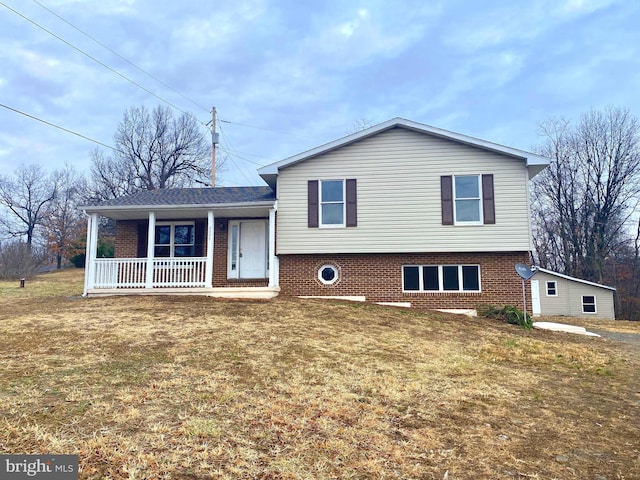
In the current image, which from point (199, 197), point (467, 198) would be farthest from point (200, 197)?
point (467, 198)

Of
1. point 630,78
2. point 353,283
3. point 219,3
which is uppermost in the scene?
point 630,78

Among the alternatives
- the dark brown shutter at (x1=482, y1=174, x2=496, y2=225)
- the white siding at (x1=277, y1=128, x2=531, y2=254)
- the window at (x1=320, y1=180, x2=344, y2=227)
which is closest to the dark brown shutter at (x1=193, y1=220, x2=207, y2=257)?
the white siding at (x1=277, y1=128, x2=531, y2=254)

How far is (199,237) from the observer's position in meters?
14.6

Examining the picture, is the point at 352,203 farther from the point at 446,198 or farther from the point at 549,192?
the point at 549,192

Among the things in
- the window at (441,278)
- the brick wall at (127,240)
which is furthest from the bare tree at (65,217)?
the window at (441,278)

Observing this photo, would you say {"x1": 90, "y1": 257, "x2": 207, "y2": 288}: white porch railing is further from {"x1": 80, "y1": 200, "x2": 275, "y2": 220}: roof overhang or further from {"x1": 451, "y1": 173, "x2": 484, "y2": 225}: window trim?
{"x1": 451, "y1": 173, "x2": 484, "y2": 225}: window trim

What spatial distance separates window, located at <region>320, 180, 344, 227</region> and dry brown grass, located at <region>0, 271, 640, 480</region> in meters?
4.97

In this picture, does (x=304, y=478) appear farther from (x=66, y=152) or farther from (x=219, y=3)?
(x=66, y=152)

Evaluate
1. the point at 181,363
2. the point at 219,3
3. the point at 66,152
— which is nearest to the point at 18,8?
the point at 219,3

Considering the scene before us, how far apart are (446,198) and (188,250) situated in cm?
878

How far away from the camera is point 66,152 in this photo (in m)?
42.7

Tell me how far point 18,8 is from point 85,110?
11.0 m

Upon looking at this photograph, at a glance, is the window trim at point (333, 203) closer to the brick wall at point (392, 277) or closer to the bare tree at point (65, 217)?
the brick wall at point (392, 277)

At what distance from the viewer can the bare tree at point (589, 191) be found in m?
29.7
